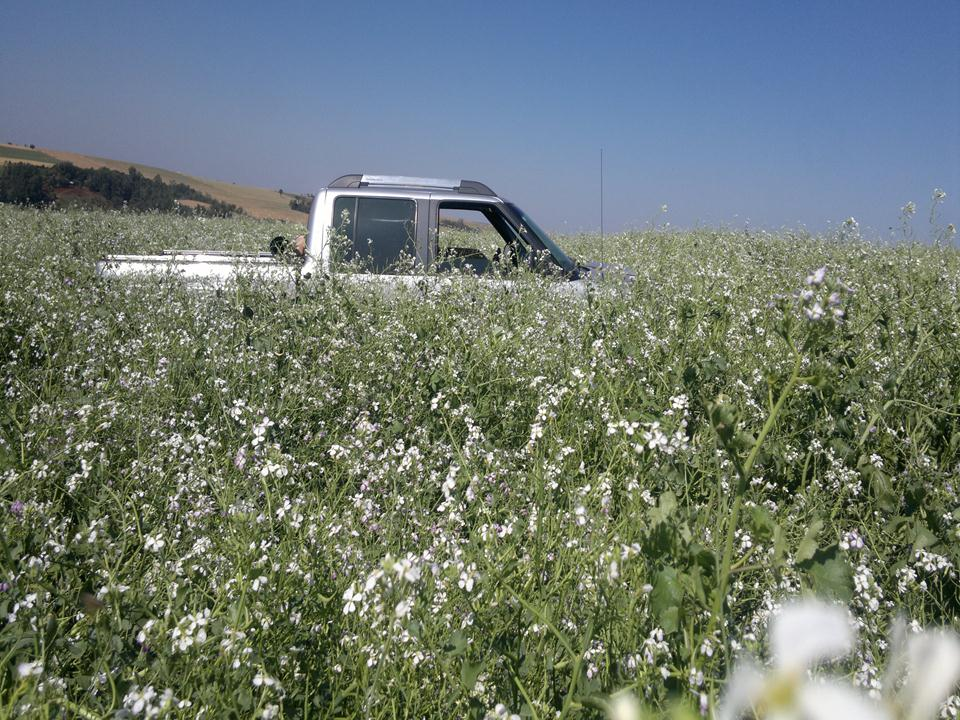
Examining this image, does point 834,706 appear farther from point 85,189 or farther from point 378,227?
point 85,189

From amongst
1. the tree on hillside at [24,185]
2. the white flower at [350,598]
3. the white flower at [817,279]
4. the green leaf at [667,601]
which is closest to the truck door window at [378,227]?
the white flower at [817,279]

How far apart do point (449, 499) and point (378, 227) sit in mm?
4512

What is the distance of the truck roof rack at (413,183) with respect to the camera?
6.75 metres

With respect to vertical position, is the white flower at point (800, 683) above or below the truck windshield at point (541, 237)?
below

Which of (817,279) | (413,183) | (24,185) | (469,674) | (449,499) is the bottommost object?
(469,674)

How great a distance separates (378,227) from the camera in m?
6.54

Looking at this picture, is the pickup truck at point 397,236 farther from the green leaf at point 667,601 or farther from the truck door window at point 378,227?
the green leaf at point 667,601

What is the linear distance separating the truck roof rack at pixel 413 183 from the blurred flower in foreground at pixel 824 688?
6.64 m

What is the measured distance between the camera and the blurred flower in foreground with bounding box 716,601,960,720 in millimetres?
282

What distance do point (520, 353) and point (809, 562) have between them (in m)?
2.70

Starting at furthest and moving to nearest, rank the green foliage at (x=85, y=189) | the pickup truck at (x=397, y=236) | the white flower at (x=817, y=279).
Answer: the green foliage at (x=85, y=189) < the pickup truck at (x=397, y=236) < the white flower at (x=817, y=279)

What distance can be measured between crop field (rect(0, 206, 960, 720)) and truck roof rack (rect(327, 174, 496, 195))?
164 cm

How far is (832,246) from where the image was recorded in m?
11.0

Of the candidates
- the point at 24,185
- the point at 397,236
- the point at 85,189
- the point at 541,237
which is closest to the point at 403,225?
the point at 397,236
